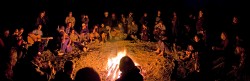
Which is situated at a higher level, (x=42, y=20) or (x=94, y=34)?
(x=42, y=20)

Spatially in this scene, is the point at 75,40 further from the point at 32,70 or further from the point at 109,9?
the point at 109,9

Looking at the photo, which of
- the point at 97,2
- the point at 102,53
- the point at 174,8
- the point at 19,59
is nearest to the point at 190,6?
the point at 174,8

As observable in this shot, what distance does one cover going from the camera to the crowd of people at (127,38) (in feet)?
29.1

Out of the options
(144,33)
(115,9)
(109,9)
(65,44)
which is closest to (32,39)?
(65,44)

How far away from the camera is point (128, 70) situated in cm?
452

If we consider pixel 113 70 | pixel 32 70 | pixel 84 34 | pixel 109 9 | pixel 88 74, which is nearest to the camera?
pixel 88 74

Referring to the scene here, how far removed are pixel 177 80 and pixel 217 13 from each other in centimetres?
857

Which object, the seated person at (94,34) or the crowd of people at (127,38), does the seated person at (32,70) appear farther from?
the seated person at (94,34)

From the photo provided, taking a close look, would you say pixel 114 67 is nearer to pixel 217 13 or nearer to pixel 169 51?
pixel 169 51

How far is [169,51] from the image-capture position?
12.4m

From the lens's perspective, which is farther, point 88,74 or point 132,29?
point 132,29

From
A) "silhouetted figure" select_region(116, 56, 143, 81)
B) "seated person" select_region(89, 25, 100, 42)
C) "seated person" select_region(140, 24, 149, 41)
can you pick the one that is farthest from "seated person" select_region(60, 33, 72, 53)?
"silhouetted figure" select_region(116, 56, 143, 81)

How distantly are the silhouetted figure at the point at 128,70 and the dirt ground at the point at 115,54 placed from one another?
5.01 meters

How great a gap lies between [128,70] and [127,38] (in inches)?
443
